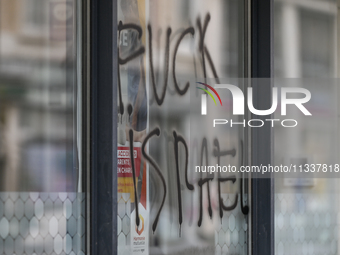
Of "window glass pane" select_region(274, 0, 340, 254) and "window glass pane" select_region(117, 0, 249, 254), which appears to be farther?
"window glass pane" select_region(274, 0, 340, 254)

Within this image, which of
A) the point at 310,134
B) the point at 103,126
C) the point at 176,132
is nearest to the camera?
the point at 103,126

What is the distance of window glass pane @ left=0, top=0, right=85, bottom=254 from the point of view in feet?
8.92

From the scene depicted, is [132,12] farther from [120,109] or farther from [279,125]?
[279,125]

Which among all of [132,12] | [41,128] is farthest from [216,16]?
[41,128]

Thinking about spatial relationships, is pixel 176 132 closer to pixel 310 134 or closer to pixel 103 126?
pixel 103 126

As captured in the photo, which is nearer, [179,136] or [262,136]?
[179,136]

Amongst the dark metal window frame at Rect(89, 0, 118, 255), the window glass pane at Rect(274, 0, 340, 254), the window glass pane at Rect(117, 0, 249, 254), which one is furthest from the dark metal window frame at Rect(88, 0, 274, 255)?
the window glass pane at Rect(274, 0, 340, 254)

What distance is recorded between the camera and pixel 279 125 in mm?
3844

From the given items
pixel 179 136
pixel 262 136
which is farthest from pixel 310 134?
pixel 179 136

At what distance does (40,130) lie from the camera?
283 cm

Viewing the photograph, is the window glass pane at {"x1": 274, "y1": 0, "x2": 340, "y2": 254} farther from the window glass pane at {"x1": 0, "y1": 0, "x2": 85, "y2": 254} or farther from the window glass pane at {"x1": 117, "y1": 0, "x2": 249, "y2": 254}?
the window glass pane at {"x1": 0, "y1": 0, "x2": 85, "y2": 254}

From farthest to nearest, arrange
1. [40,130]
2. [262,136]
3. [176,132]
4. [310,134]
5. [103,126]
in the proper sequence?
[310,134]
[262,136]
[176,132]
[103,126]
[40,130]

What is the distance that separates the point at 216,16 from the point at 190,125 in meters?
0.89

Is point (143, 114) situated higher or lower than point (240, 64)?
lower
